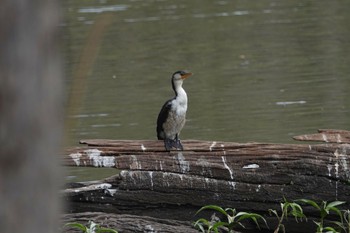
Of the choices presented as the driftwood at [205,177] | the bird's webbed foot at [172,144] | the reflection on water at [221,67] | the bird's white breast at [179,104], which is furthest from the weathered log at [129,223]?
the reflection on water at [221,67]

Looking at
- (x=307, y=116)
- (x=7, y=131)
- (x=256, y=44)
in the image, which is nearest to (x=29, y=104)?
(x=7, y=131)

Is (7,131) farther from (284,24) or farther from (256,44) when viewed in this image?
(284,24)

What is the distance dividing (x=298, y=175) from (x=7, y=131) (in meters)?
4.75

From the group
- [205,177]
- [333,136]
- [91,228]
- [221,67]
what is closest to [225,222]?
[205,177]

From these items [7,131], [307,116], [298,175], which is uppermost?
[7,131]

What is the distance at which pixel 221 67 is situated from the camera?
50.0ft

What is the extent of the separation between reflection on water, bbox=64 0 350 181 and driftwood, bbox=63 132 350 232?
374 cm

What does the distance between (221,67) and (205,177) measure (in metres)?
8.57

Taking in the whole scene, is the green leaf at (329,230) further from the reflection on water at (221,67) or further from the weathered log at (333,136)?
the reflection on water at (221,67)

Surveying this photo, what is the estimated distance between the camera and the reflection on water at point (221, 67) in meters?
11.7

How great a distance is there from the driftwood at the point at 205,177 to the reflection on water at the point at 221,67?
3743 mm

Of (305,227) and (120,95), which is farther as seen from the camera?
(120,95)

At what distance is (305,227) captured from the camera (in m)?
6.53

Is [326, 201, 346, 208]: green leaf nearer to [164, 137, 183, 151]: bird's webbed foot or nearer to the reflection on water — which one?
[164, 137, 183, 151]: bird's webbed foot
